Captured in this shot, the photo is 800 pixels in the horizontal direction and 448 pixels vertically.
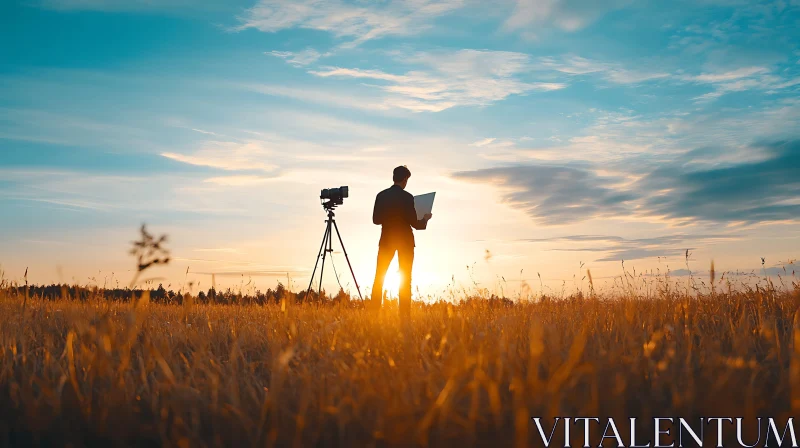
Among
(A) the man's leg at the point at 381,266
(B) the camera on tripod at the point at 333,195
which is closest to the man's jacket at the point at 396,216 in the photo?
(A) the man's leg at the point at 381,266

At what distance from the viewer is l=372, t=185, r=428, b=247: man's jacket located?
28.9 feet

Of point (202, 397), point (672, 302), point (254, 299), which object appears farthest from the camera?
point (254, 299)

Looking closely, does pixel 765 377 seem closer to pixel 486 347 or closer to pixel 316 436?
pixel 486 347

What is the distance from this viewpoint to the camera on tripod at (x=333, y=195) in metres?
10.6

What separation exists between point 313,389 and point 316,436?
617 millimetres

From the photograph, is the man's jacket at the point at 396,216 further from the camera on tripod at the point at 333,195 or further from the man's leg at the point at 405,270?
the camera on tripod at the point at 333,195

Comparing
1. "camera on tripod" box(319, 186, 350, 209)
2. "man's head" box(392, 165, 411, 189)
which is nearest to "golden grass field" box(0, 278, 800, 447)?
"man's head" box(392, 165, 411, 189)

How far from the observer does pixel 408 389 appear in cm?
295

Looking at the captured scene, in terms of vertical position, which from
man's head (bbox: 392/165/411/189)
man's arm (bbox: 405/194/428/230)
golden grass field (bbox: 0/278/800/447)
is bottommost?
golden grass field (bbox: 0/278/800/447)

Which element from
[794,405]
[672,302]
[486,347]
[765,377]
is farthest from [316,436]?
[672,302]

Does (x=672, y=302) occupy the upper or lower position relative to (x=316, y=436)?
upper

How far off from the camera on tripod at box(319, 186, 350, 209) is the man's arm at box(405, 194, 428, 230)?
2156 mm

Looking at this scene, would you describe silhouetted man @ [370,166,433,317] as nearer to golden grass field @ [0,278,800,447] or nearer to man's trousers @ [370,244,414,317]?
man's trousers @ [370,244,414,317]

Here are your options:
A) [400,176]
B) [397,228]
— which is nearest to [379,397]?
[397,228]
